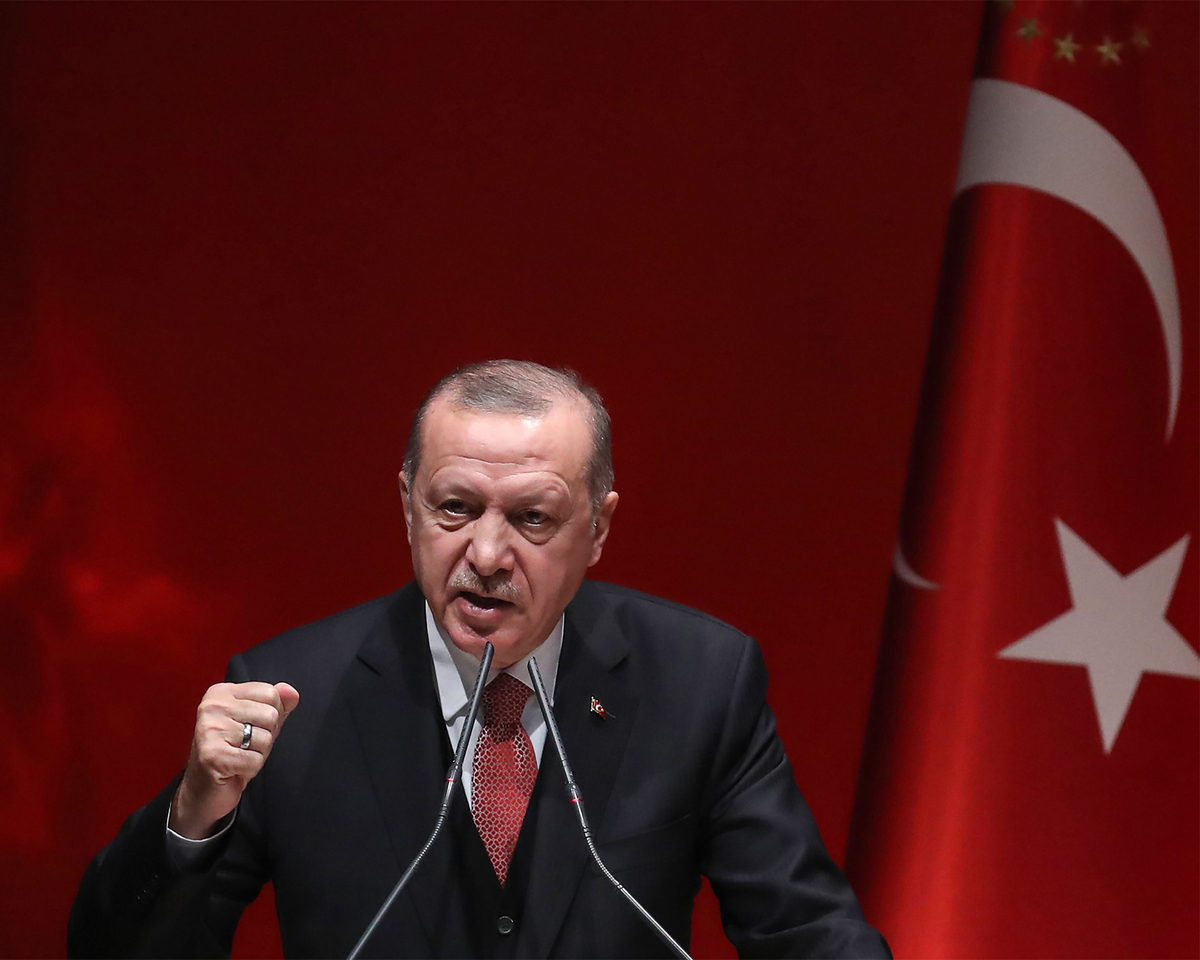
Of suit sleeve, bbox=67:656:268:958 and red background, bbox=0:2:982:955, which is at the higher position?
red background, bbox=0:2:982:955

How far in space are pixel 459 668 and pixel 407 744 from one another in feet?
0.38

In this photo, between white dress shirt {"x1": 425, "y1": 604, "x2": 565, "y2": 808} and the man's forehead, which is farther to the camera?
white dress shirt {"x1": 425, "y1": 604, "x2": 565, "y2": 808}

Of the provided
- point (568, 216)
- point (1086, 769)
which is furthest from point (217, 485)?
point (1086, 769)

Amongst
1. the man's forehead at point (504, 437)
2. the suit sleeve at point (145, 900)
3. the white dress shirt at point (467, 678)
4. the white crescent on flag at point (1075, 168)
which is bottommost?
the suit sleeve at point (145, 900)

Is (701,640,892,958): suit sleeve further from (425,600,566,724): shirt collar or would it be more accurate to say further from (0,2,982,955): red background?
(0,2,982,955): red background

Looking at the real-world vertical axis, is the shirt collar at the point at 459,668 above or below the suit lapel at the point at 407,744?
above

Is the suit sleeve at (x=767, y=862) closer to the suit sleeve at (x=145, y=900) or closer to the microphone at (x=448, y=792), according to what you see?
the microphone at (x=448, y=792)

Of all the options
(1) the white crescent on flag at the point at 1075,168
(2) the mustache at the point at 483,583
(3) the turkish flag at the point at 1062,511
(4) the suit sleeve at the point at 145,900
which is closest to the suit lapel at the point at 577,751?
(2) the mustache at the point at 483,583

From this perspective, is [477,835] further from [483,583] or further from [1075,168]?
[1075,168]

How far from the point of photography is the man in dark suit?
136cm

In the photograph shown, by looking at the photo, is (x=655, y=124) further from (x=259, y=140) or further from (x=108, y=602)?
(x=108, y=602)

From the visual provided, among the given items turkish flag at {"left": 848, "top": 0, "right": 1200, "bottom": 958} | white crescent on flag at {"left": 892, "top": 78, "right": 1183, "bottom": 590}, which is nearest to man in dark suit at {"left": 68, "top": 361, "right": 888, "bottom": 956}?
turkish flag at {"left": 848, "top": 0, "right": 1200, "bottom": 958}

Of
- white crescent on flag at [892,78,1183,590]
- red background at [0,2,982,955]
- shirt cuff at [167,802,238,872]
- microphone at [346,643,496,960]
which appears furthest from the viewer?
white crescent on flag at [892,78,1183,590]

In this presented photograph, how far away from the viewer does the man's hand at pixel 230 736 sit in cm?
120
